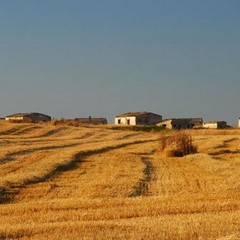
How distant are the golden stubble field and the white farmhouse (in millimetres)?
78270

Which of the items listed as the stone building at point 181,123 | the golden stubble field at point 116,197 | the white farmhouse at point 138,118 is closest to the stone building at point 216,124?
the stone building at point 181,123

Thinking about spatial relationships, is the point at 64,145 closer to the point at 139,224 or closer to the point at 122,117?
the point at 139,224

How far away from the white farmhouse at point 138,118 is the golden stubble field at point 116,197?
78.3m

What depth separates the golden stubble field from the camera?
1205 centimetres

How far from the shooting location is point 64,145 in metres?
44.6

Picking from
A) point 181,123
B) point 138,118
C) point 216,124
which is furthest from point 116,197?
point 216,124

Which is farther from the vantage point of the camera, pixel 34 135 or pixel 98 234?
pixel 34 135

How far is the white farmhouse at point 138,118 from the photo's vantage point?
372ft

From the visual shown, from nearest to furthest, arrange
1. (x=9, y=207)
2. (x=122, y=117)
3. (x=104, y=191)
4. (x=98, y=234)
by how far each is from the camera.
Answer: (x=98, y=234) → (x=9, y=207) → (x=104, y=191) → (x=122, y=117)

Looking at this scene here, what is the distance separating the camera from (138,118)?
113 m

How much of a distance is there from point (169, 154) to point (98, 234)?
2497cm

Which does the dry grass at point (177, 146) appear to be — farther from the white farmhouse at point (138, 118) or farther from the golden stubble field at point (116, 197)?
the white farmhouse at point (138, 118)

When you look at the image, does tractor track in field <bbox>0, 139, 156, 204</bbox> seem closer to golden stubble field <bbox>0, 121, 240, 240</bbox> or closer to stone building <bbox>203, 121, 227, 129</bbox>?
golden stubble field <bbox>0, 121, 240, 240</bbox>

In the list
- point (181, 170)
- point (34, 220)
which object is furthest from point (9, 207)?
point (181, 170)
